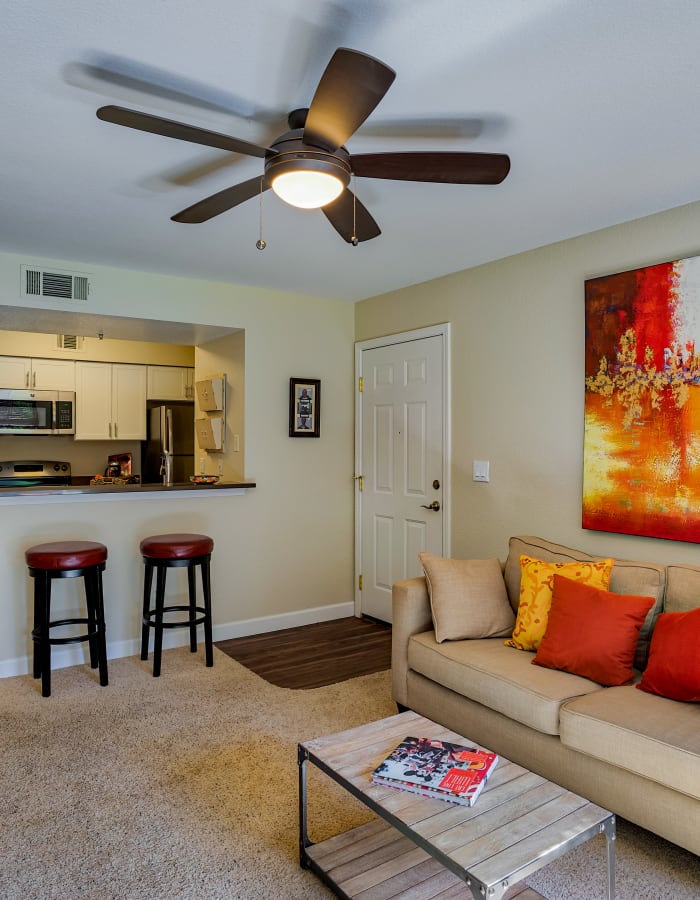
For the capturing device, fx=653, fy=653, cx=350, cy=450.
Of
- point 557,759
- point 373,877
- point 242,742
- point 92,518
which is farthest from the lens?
point 92,518

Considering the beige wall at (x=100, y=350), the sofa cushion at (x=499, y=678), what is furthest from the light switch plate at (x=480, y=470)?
the beige wall at (x=100, y=350)

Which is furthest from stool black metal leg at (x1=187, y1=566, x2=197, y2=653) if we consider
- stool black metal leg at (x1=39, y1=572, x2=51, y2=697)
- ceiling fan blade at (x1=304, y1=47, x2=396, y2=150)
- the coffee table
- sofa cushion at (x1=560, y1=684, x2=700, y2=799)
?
ceiling fan blade at (x1=304, y1=47, x2=396, y2=150)

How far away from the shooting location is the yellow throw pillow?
2.70m

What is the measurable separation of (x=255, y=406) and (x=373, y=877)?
10.3 ft

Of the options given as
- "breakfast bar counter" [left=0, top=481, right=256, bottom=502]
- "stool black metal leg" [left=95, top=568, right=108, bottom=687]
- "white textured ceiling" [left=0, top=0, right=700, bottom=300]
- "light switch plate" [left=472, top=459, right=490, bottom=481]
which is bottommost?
"stool black metal leg" [left=95, top=568, right=108, bottom=687]

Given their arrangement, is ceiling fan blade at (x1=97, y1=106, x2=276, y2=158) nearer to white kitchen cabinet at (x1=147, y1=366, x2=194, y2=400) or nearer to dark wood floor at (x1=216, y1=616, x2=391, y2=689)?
dark wood floor at (x1=216, y1=616, x2=391, y2=689)

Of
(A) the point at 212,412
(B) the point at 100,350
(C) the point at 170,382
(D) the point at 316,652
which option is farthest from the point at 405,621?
(B) the point at 100,350

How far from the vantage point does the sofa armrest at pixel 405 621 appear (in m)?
2.98

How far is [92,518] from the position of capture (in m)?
3.93

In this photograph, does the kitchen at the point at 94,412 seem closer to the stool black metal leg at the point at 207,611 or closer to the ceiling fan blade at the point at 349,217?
the stool black metal leg at the point at 207,611

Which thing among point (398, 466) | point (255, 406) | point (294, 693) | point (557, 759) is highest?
point (255, 406)

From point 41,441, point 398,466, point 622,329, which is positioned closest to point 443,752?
point 622,329

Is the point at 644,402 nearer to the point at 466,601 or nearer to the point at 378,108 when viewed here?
the point at 466,601

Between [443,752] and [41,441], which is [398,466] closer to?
[443,752]
